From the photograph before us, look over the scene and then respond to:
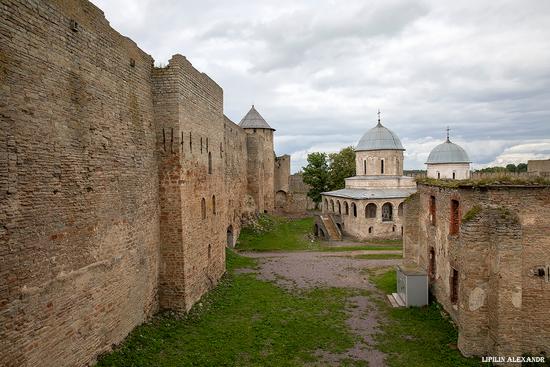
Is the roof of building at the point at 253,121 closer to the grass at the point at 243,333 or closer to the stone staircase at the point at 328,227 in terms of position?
the stone staircase at the point at 328,227

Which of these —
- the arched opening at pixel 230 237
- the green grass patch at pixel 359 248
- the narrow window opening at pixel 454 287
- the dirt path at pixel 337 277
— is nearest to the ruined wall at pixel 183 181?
the dirt path at pixel 337 277

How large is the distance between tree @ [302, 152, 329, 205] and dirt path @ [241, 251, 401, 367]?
20580mm

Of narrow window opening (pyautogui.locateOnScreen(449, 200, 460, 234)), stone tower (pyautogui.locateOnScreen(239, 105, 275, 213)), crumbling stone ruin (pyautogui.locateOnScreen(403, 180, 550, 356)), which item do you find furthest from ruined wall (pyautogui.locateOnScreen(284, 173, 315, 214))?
crumbling stone ruin (pyautogui.locateOnScreen(403, 180, 550, 356))

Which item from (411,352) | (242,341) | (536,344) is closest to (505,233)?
(536,344)

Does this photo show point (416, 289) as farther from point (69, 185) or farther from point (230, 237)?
point (230, 237)

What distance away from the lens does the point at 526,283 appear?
10.8 metres

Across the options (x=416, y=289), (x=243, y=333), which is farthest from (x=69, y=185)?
(x=416, y=289)

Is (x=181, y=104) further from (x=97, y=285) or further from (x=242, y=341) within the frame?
(x=242, y=341)

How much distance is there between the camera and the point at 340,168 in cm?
4753

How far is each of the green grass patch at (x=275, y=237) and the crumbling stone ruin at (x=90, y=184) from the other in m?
11.5

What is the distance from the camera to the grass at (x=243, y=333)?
415 inches

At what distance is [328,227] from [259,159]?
29.6ft

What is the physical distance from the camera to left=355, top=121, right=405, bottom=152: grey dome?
3588cm

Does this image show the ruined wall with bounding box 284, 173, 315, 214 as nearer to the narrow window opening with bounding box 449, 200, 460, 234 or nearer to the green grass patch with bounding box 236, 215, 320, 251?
the green grass patch with bounding box 236, 215, 320, 251
